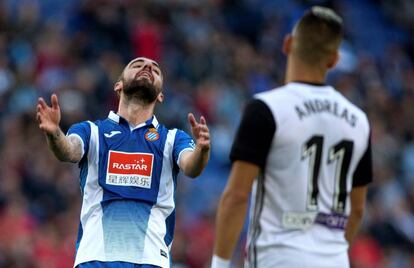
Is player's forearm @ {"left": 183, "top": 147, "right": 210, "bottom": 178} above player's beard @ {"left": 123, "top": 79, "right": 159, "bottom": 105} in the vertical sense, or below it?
below

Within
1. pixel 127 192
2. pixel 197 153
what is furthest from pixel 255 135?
pixel 127 192

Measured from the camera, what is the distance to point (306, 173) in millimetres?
6512

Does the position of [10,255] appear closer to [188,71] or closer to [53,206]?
[53,206]

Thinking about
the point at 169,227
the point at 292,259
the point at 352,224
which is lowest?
the point at 292,259

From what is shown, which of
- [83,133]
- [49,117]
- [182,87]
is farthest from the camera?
[182,87]

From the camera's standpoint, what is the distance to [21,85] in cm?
1747

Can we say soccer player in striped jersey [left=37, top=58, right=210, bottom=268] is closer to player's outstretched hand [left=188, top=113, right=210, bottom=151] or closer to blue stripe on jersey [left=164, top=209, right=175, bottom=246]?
blue stripe on jersey [left=164, top=209, right=175, bottom=246]

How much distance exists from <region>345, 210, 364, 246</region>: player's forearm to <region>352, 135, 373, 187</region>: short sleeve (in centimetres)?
22

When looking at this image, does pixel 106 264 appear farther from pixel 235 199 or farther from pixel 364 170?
pixel 364 170

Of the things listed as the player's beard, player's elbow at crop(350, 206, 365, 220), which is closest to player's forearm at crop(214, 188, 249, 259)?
player's elbow at crop(350, 206, 365, 220)

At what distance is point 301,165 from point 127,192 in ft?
6.52

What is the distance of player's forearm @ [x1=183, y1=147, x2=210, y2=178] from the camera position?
25.8 feet

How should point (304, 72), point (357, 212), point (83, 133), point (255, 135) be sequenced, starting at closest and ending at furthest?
point (255, 135) < point (304, 72) < point (357, 212) < point (83, 133)

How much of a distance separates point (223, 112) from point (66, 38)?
2.68 meters
